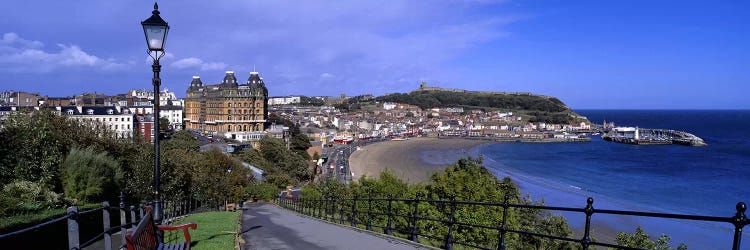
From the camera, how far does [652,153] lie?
94438mm

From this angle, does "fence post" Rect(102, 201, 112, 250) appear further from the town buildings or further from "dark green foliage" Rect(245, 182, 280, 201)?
the town buildings

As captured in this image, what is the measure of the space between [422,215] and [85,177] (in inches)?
469

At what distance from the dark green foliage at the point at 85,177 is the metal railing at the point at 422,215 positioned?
7.55 meters

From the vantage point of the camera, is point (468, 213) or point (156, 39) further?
point (468, 213)

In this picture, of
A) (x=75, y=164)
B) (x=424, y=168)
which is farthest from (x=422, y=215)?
(x=424, y=168)

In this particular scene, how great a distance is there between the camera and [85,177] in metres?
19.8

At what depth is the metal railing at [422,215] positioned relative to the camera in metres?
5.01

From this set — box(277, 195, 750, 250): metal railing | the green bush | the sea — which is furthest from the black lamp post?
the sea

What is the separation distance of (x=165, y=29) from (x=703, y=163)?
79354 mm

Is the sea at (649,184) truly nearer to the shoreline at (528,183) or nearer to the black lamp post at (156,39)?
the shoreline at (528,183)

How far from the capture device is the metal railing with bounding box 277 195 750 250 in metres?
5.01

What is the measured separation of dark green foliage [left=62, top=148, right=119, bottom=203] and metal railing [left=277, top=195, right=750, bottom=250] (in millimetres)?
7551

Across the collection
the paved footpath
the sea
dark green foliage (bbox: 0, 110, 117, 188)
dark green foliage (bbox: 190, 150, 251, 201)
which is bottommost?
the sea

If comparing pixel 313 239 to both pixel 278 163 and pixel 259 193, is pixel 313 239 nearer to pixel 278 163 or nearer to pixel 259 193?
pixel 259 193
